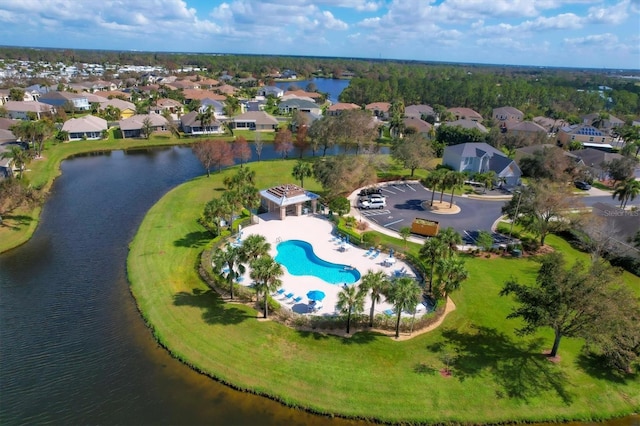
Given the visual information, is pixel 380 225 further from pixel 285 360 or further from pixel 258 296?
pixel 285 360

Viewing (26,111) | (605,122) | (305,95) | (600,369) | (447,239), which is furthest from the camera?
(305,95)

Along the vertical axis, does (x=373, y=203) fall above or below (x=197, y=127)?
below

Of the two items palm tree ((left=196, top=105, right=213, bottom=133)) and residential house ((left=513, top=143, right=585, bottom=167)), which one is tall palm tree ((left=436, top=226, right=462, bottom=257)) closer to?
residential house ((left=513, top=143, right=585, bottom=167))

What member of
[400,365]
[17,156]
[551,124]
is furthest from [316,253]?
[551,124]

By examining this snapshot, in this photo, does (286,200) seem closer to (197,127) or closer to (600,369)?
(600,369)

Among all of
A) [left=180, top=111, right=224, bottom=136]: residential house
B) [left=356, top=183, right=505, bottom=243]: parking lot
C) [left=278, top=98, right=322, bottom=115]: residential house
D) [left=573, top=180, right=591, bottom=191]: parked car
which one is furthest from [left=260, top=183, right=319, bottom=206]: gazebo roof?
[left=278, top=98, right=322, bottom=115]: residential house

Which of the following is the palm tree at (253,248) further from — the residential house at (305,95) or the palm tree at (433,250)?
the residential house at (305,95)

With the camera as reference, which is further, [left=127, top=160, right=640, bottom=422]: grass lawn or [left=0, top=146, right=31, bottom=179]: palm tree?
[left=0, top=146, right=31, bottom=179]: palm tree
